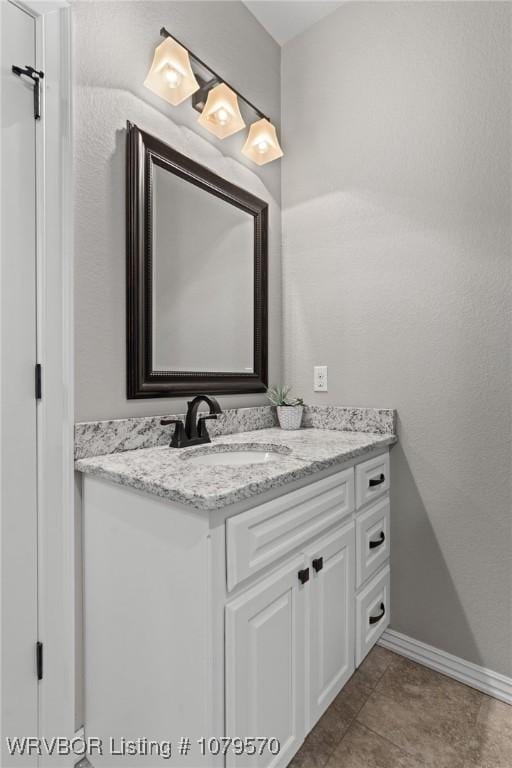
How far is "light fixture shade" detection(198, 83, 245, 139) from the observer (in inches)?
58.9

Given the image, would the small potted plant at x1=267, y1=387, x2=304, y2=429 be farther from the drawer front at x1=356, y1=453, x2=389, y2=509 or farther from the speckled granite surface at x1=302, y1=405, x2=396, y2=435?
the drawer front at x1=356, y1=453, x2=389, y2=509

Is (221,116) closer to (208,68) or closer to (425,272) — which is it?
(208,68)

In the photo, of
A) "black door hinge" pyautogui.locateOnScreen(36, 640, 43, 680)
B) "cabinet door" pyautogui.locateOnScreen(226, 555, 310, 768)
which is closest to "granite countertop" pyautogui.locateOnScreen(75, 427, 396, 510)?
"cabinet door" pyautogui.locateOnScreen(226, 555, 310, 768)

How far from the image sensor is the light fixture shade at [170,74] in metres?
1.30

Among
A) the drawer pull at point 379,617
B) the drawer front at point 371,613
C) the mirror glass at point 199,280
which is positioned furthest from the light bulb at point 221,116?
the drawer pull at point 379,617

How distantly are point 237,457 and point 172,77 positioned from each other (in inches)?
51.6

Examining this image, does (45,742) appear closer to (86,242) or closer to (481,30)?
(86,242)

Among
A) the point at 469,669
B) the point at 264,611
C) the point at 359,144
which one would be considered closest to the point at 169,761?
the point at 264,611

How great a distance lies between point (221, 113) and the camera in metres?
1.53

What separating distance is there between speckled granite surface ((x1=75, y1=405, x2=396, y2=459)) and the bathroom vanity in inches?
2.3

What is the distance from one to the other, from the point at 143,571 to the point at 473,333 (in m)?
1.32

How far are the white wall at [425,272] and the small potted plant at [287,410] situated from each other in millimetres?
117

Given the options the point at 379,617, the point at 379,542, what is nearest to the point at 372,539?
the point at 379,542

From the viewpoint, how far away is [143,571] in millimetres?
929
